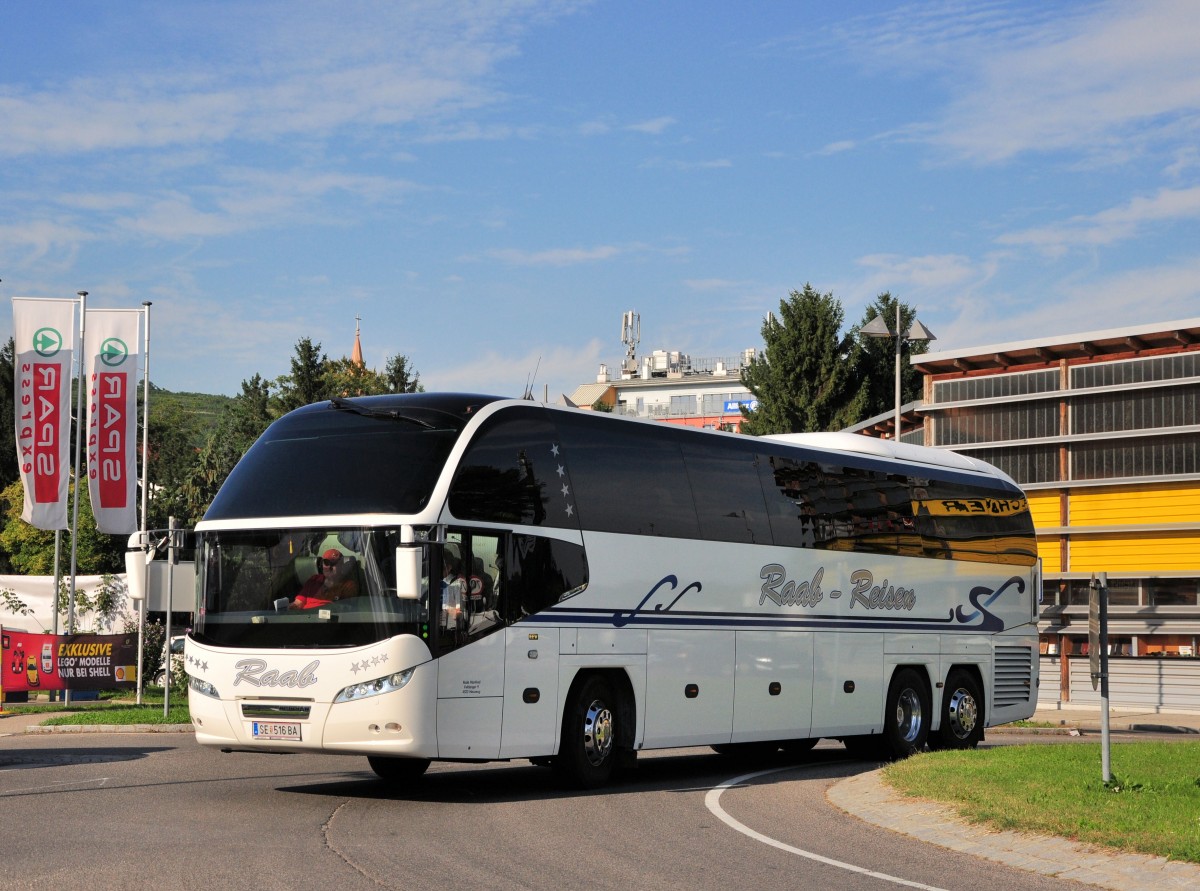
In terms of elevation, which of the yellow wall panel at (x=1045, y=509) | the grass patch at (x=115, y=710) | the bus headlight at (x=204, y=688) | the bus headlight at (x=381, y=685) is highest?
the yellow wall panel at (x=1045, y=509)

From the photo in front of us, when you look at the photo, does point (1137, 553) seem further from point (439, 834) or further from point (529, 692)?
point (439, 834)

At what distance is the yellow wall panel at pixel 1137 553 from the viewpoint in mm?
38219

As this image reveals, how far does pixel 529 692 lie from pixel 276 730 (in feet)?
7.74

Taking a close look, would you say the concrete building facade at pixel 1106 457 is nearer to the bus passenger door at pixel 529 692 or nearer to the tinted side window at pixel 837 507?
the tinted side window at pixel 837 507

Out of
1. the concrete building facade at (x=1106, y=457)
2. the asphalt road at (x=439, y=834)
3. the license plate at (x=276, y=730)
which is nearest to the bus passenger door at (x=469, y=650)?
the asphalt road at (x=439, y=834)

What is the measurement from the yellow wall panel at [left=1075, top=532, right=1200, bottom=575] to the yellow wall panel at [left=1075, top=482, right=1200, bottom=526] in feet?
1.39

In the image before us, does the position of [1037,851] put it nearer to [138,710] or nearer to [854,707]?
[854,707]

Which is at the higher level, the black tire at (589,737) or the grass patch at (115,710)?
the black tire at (589,737)

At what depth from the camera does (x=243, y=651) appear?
45.2 feet

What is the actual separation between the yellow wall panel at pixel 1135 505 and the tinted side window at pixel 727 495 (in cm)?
2349

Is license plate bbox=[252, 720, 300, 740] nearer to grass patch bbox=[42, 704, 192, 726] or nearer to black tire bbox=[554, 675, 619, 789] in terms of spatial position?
black tire bbox=[554, 675, 619, 789]

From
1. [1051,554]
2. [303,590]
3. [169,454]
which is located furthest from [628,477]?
[169,454]

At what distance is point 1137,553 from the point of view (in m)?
39.2

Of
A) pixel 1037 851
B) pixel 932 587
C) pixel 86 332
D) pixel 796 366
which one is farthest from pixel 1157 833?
pixel 796 366
